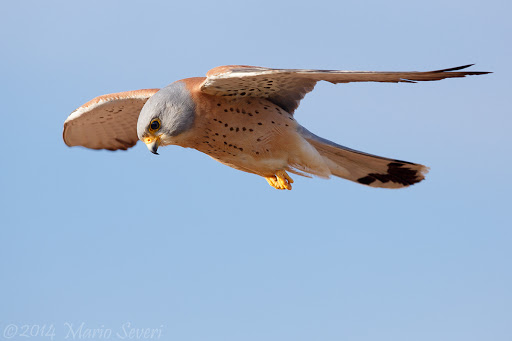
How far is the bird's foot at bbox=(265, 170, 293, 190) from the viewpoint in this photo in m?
6.99

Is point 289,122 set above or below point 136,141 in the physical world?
below

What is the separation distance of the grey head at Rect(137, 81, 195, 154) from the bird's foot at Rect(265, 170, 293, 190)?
3.31 feet

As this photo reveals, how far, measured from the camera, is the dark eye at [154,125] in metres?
6.62

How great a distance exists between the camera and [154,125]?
6.64 meters

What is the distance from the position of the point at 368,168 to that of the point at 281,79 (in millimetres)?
1708

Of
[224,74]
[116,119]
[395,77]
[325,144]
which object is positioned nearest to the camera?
[395,77]

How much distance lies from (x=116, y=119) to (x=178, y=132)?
2.00 m

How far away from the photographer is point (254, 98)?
6848 mm

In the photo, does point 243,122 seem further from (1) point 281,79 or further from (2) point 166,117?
(2) point 166,117

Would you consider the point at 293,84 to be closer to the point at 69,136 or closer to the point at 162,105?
the point at 162,105

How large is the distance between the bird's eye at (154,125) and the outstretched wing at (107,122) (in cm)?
111

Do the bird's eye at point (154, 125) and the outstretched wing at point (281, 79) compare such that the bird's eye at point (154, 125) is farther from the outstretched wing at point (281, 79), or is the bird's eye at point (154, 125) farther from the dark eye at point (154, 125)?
the outstretched wing at point (281, 79)

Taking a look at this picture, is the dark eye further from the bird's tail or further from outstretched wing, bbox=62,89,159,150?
the bird's tail

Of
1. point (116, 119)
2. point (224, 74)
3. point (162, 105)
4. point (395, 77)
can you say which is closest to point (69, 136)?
point (116, 119)
